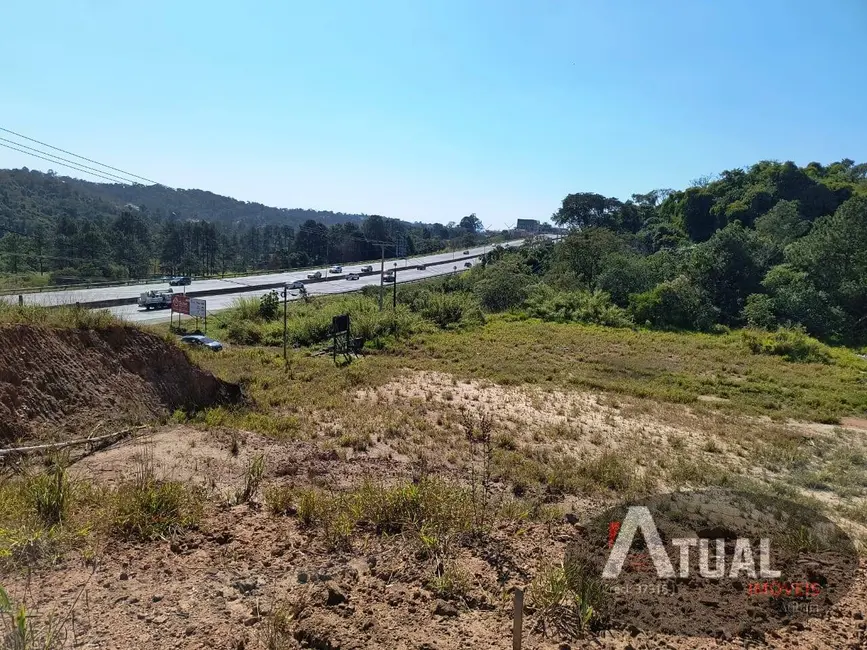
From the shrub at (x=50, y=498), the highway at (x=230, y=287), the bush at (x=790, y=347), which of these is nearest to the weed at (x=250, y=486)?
the shrub at (x=50, y=498)

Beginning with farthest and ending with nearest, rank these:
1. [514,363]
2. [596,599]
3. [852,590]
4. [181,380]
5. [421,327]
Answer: [421,327] → [514,363] → [181,380] → [852,590] → [596,599]

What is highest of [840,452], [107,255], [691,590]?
[107,255]

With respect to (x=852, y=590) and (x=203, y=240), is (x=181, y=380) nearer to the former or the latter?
(x=852, y=590)

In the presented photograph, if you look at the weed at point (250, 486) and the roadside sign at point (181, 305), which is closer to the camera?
the weed at point (250, 486)

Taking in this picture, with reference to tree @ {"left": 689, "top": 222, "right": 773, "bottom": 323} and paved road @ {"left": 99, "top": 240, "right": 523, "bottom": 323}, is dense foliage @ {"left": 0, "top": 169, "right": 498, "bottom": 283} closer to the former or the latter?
paved road @ {"left": 99, "top": 240, "right": 523, "bottom": 323}

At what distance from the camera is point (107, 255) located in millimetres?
48000

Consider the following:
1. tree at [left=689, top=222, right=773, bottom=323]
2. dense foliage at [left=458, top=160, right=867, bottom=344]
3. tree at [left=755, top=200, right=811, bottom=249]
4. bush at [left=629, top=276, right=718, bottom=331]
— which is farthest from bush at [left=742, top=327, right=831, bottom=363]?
tree at [left=755, top=200, right=811, bottom=249]

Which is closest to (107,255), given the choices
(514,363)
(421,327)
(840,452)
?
(421,327)

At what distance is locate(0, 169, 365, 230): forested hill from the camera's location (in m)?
72.1

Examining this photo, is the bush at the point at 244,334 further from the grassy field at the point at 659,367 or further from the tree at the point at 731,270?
the tree at the point at 731,270

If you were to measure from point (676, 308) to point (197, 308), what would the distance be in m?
30.5

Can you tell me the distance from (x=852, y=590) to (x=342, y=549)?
14.3 ft

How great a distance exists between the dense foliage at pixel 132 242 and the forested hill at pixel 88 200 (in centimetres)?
39

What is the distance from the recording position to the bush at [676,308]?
108ft
